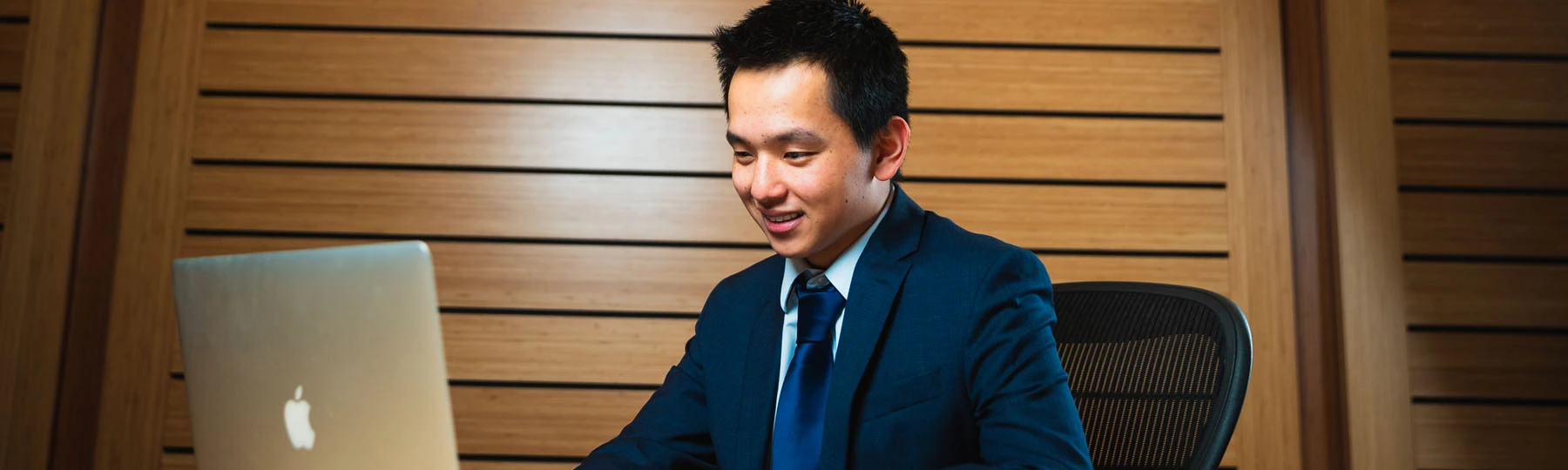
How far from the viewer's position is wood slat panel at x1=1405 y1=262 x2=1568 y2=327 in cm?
279

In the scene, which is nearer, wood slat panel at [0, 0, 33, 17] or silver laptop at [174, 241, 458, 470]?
silver laptop at [174, 241, 458, 470]

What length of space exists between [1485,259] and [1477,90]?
0.46 meters

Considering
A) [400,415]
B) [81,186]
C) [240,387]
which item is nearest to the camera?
[400,415]

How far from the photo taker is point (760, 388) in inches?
53.9

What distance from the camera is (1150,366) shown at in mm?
1427

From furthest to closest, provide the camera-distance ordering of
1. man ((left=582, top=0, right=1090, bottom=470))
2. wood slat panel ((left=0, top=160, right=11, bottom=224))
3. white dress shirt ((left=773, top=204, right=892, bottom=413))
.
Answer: wood slat panel ((left=0, top=160, right=11, bottom=224)), white dress shirt ((left=773, top=204, right=892, bottom=413)), man ((left=582, top=0, right=1090, bottom=470))

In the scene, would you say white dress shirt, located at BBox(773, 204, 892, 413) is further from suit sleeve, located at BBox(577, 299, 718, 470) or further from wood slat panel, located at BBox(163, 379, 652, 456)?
wood slat panel, located at BBox(163, 379, 652, 456)

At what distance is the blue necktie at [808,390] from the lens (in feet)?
4.32

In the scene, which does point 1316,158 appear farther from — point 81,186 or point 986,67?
Answer: point 81,186

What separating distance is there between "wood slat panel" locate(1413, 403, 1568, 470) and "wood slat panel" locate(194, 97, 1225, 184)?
2.79 ft

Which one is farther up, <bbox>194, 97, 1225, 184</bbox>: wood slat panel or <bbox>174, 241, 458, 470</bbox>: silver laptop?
<bbox>194, 97, 1225, 184</bbox>: wood slat panel

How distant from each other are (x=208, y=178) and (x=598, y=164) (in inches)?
40.1

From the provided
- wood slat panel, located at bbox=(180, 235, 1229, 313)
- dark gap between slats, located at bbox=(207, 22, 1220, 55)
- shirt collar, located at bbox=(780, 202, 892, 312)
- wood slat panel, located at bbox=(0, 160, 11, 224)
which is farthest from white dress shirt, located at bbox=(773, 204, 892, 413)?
wood slat panel, located at bbox=(0, 160, 11, 224)

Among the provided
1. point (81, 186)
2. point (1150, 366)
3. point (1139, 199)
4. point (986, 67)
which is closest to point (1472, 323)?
point (1139, 199)
